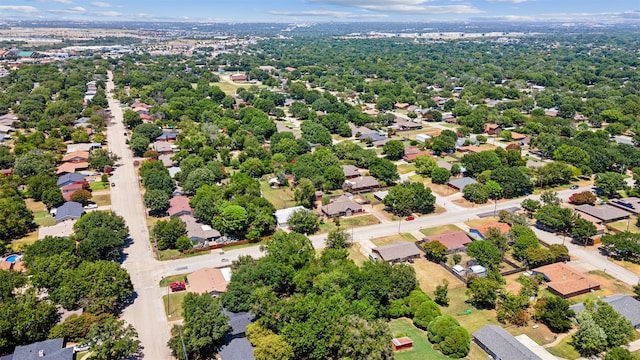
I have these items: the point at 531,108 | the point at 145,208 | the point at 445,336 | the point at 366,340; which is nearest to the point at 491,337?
the point at 445,336

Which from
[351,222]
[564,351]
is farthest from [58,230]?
[564,351]

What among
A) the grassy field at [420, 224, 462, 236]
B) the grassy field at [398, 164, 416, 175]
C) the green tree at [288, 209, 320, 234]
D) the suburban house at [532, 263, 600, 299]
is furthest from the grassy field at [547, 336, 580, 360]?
the grassy field at [398, 164, 416, 175]

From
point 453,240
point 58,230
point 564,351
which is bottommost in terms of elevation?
point 58,230

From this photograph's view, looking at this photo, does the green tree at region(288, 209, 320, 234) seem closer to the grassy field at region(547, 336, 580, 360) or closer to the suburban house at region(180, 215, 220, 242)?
the suburban house at region(180, 215, 220, 242)

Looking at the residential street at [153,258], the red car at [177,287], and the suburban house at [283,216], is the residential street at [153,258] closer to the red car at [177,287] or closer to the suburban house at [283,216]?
the red car at [177,287]

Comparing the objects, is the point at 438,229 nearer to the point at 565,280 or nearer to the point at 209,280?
the point at 565,280

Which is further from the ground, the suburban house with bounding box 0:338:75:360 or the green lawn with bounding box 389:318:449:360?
the suburban house with bounding box 0:338:75:360

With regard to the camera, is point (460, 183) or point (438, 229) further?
point (460, 183)
